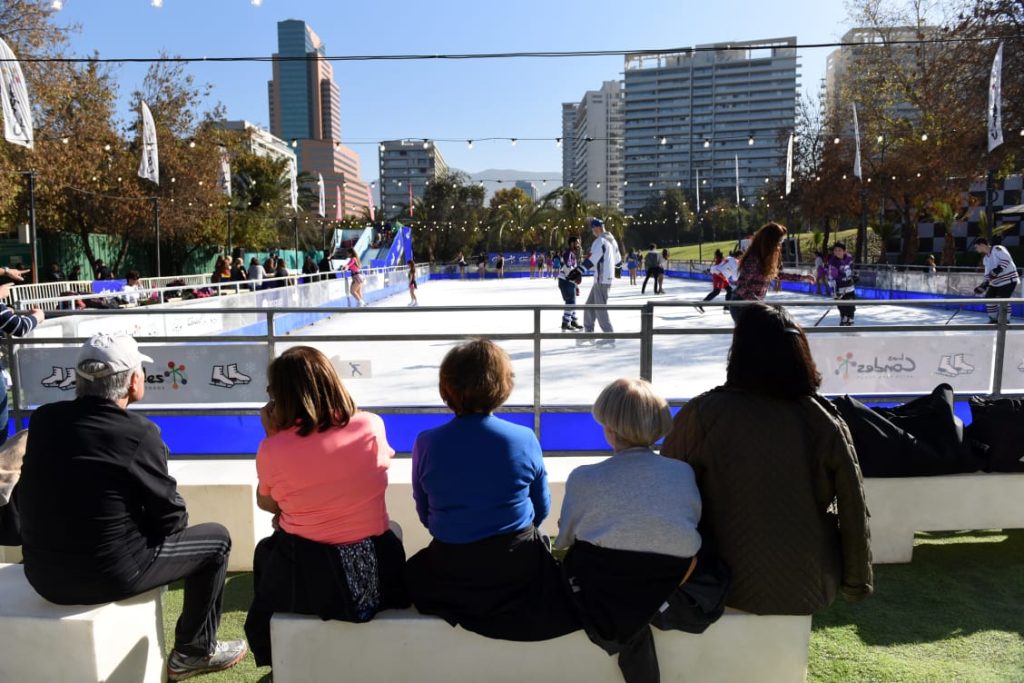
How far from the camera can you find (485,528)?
200cm

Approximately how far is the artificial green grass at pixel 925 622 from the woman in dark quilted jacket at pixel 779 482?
632 millimetres

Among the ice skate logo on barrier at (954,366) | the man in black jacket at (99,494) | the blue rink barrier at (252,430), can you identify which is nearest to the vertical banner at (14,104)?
the blue rink barrier at (252,430)

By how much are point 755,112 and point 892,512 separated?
135 meters

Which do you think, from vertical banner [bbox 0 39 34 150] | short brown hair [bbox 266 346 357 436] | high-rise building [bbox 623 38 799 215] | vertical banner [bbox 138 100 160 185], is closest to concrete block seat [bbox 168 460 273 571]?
short brown hair [bbox 266 346 357 436]

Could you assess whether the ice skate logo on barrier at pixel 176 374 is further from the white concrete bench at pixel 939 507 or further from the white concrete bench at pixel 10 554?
the white concrete bench at pixel 939 507

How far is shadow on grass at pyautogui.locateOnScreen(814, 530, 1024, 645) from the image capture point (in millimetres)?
2770

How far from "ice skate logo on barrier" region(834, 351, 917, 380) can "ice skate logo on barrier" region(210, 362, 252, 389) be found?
12.5 feet

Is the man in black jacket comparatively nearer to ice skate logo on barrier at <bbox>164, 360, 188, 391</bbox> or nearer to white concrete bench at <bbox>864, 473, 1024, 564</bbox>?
ice skate logo on barrier at <bbox>164, 360, 188, 391</bbox>

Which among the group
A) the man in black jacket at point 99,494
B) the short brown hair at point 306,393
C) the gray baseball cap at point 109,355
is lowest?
the man in black jacket at point 99,494

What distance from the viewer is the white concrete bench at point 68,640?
2.12m

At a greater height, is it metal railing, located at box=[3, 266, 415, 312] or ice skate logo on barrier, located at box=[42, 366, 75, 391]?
metal railing, located at box=[3, 266, 415, 312]

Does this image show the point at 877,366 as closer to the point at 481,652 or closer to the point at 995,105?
the point at 481,652

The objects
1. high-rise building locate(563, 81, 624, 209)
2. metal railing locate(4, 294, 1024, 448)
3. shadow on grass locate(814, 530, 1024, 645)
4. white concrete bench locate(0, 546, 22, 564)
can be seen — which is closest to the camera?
shadow on grass locate(814, 530, 1024, 645)

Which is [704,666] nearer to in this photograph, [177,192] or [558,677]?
[558,677]
